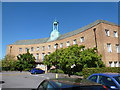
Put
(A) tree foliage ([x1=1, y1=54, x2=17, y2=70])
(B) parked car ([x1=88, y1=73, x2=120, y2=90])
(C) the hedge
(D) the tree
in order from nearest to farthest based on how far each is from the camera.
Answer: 1. (B) parked car ([x1=88, y1=73, x2=120, y2=90])
2. (C) the hedge
3. (D) the tree
4. (A) tree foliage ([x1=1, y1=54, x2=17, y2=70])

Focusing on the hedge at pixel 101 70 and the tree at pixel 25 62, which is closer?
the hedge at pixel 101 70

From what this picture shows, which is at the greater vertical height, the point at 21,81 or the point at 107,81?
the point at 107,81

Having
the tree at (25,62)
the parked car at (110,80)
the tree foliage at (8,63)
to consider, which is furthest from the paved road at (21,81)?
the tree foliage at (8,63)

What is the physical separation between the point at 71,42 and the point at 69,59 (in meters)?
12.6

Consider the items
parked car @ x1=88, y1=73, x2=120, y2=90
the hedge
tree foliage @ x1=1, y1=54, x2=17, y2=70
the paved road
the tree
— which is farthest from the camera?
tree foliage @ x1=1, y1=54, x2=17, y2=70

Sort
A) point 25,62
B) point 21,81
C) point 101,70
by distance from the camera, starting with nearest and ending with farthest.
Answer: point 101,70 < point 21,81 < point 25,62

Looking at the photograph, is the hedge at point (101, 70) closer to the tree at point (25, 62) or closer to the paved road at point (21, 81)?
the paved road at point (21, 81)

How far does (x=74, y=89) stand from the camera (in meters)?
3.34

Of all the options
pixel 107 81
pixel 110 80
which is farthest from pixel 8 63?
pixel 110 80

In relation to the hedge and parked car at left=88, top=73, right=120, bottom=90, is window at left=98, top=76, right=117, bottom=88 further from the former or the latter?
the hedge

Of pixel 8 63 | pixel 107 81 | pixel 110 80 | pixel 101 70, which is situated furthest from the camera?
pixel 8 63

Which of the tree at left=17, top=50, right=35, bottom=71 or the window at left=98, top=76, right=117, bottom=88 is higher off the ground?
the window at left=98, top=76, right=117, bottom=88

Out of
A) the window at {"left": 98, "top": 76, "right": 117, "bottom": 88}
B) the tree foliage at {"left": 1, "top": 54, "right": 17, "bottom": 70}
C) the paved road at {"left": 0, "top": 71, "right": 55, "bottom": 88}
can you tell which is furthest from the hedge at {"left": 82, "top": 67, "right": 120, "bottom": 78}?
the tree foliage at {"left": 1, "top": 54, "right": 17, "bottom": 70}

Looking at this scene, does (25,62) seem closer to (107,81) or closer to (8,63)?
(8,63)
